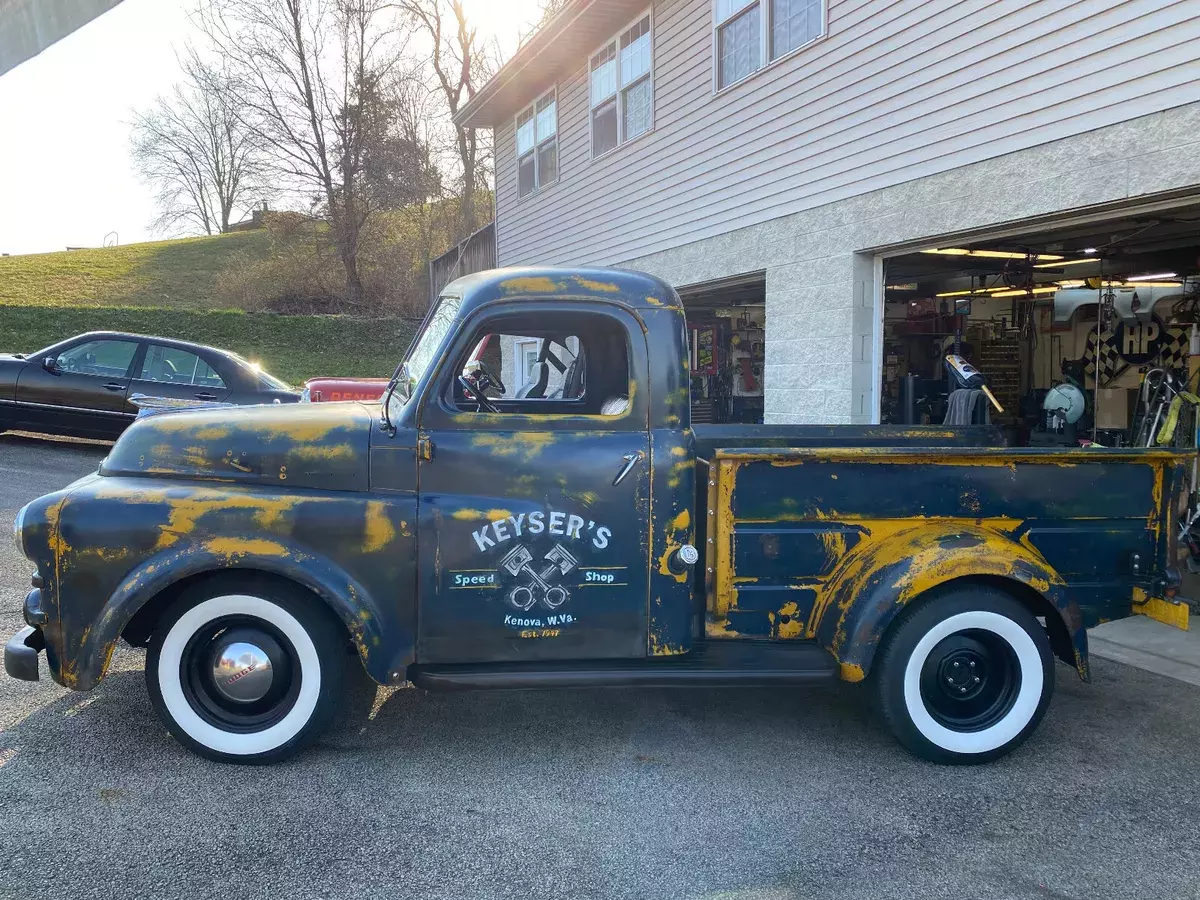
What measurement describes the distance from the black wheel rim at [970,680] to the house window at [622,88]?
30.9 ft

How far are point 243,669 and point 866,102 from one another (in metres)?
7.30

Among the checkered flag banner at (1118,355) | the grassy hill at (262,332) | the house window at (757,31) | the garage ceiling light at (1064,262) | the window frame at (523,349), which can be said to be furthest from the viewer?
the grassy hill at (262,332)

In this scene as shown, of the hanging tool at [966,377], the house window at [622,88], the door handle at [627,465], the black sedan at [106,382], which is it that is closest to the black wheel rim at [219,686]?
the door handle at [627,465]

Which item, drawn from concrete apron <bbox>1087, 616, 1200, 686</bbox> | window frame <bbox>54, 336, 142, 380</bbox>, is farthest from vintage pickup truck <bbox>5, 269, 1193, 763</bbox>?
window frame <bbox>54, 336, 142, 380</bbox>

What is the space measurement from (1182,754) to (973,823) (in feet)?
4.51

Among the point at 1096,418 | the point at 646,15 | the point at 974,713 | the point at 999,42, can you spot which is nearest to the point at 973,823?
the point at 974,713

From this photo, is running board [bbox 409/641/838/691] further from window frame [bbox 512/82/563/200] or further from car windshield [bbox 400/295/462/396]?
window frame [bbox 512/82/563/200]

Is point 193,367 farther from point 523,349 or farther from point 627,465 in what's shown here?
point 627,465

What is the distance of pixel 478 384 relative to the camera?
412 cm

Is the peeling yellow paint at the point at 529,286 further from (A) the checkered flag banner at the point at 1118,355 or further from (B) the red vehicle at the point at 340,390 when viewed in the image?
(A) the checkered flag banner at the point at 1118,355

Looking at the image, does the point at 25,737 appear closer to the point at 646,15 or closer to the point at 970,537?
the point at 970,537

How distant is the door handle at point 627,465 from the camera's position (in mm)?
3676

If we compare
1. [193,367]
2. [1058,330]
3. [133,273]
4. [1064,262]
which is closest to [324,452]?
[193,367]

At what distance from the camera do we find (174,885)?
2771mm
